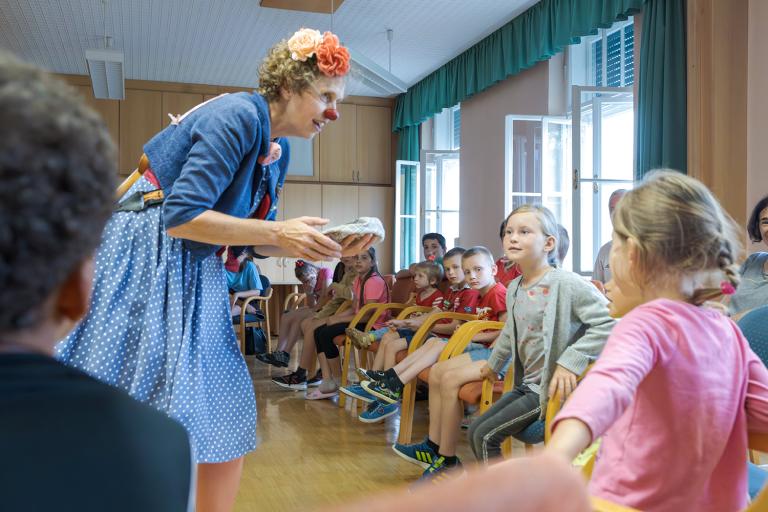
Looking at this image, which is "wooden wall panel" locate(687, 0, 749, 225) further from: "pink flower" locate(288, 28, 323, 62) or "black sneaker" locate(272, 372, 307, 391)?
"black sneaker" locate(272, 372, 307, 391)

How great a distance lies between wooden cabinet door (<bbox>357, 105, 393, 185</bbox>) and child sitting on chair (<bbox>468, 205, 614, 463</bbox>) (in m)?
6.74

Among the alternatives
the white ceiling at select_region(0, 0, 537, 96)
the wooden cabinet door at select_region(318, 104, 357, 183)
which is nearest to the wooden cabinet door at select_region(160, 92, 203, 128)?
the white ceiling at select_region(0, 0, 537, 96)

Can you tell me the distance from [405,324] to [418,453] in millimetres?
1208

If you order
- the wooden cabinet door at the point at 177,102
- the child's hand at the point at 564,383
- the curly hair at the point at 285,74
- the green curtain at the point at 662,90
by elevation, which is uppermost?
the wooden cabinet door at the point at 177,102

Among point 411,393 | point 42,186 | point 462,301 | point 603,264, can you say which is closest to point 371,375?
point 411,393

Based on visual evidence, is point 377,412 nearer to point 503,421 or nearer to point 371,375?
point 371,375

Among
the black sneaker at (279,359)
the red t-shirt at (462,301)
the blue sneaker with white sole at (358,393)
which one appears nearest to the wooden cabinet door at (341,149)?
the black sneaker at (279,359)

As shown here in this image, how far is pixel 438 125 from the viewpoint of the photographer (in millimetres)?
9008

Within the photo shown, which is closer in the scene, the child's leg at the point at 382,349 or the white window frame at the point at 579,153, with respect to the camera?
the child's leg at the point at 382,349

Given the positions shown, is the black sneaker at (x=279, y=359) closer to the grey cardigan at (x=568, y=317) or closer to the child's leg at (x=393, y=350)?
the child's leg at (x=393, y=350)

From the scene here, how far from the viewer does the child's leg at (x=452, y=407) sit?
308 centimetres

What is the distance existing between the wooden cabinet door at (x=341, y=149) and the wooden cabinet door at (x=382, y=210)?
30 cm

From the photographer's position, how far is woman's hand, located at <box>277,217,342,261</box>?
1461 millimetres

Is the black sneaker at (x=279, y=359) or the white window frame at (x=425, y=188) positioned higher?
the white window frame at (x=425, y=188)
